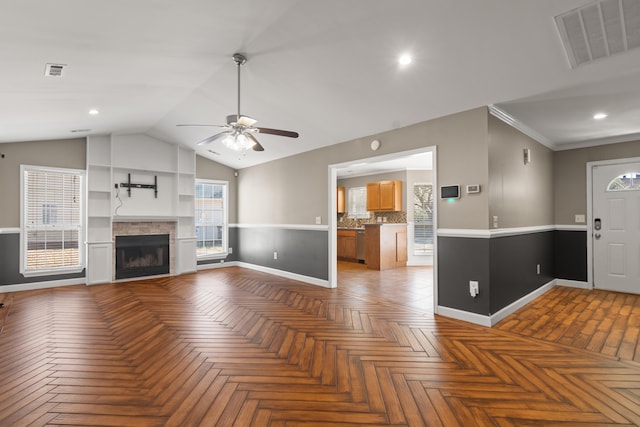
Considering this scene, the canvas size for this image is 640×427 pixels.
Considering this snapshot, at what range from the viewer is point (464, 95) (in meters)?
3.35

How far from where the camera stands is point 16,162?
5.17 meters

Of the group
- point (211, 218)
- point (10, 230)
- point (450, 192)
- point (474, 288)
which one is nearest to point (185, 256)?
point (211, 218)

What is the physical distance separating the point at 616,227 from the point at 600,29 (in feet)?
12.8

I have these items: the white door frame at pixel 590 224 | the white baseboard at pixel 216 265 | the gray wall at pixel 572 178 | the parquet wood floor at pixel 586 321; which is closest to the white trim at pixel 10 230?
the white baseboard at pixel 216 265

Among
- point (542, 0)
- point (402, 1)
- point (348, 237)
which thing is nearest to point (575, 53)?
point (542, 0)

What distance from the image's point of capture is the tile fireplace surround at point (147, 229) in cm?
608

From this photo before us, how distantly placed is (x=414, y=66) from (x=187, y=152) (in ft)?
17.6

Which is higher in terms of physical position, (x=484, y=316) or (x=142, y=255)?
(x=142, y=255)

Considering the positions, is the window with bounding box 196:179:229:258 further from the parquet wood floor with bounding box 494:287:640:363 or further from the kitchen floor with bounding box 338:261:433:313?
the parquet wood floor with bounding box 494:287:640:363

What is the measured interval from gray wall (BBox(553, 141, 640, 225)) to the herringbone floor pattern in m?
3.32

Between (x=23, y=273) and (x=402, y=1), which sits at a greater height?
(x=402, y=1)

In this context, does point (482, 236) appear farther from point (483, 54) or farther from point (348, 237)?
point (348, 237)

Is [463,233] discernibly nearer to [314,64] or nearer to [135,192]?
Answer: [314,64]

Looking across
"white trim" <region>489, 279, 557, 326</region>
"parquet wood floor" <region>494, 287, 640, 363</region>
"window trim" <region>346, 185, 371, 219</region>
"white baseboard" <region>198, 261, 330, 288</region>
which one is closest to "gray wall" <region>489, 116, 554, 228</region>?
"white trim" <region>489, 279, 557, 326</region>
